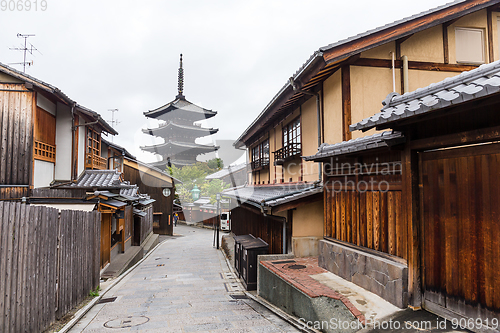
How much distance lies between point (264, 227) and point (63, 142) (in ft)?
35.2

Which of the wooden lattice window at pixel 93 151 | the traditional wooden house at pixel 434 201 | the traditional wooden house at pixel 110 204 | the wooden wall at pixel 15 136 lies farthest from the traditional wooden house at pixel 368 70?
the wooden lattice window at pixel 93 151

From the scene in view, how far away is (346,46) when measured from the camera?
8.03 meters

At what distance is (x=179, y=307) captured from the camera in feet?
26.4

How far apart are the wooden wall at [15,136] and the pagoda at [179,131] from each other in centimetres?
3399

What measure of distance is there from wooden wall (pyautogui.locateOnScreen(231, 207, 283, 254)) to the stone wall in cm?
270

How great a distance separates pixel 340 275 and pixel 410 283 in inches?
88.2

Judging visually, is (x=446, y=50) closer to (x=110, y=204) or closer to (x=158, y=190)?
(x=110, y=204)

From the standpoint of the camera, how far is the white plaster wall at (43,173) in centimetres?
1264

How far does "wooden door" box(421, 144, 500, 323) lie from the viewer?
411 centimetres

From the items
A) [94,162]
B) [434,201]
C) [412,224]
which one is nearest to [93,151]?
[94,162]

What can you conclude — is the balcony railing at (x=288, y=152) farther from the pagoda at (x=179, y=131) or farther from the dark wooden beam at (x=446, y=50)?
the pagoda at (x=179, y=131)

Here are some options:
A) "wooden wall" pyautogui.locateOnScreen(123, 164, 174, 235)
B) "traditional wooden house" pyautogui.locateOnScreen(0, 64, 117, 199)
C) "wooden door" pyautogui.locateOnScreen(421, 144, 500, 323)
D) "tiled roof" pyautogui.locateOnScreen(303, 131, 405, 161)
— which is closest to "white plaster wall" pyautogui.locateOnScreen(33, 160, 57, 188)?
"traditional wooden house" pyautogui.locateOnScreen(0, 64, 117, 199)

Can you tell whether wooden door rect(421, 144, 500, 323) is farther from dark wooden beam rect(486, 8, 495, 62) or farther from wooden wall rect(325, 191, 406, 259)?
dark wooden beam rect(486, 8, 495, 62)

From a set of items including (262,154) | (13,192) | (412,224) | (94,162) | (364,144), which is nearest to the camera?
(412,224)
